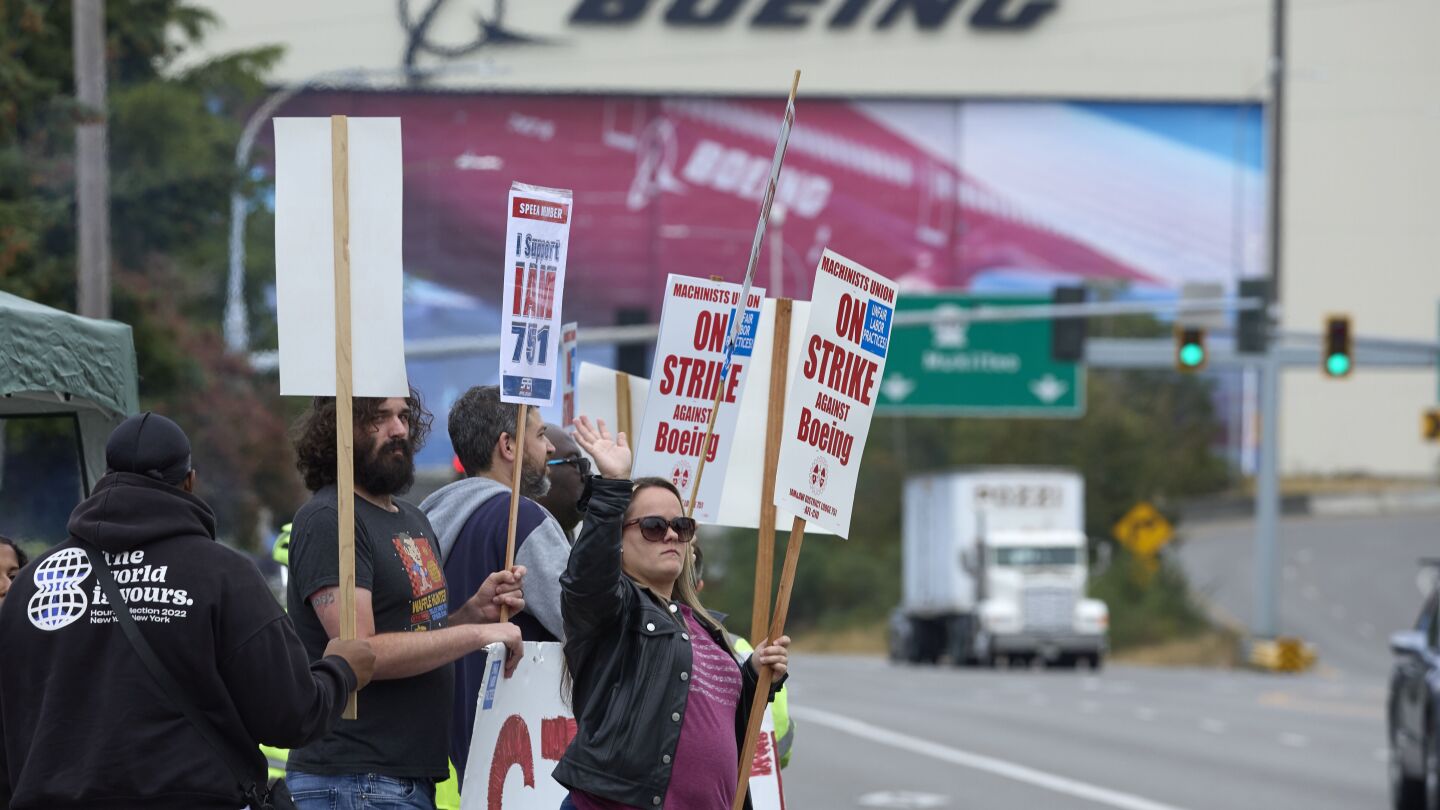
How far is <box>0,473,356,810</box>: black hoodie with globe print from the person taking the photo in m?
4.89

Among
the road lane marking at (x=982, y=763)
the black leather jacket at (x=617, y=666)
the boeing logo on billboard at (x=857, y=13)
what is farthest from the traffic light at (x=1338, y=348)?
the boeing logo on billboard at (x=857, y=13)

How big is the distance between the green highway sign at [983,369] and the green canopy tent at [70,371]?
Result: 35.6m

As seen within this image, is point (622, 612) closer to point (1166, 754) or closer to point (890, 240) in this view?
point (1166, 754)

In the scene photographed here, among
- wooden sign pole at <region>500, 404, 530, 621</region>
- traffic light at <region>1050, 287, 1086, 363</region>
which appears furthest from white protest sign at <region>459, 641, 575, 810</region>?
traffic light at <region>1050, 287, 1086, 363</region>

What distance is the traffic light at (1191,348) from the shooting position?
3067 cm

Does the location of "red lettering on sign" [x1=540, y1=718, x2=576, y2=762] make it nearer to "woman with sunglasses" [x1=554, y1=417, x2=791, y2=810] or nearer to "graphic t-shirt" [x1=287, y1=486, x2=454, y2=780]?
"woman with sunglasses" [x1=554, y1=417, x2=791, y2=810]

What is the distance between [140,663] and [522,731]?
1791mm

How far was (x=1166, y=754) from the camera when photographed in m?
19.9

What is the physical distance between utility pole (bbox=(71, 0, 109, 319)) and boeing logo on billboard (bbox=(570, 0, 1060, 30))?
62.6 m

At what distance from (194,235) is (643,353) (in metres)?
6.82

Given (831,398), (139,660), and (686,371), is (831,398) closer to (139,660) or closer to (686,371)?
(686,371)

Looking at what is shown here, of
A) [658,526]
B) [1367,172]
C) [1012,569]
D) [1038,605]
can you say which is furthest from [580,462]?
[1367,172]

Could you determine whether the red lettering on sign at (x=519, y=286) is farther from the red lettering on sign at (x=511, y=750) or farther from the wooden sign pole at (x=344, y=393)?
the red lettering on sign at (x=511, y=750)

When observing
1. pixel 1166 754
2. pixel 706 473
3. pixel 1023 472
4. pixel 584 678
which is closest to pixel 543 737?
pixel 584 678
